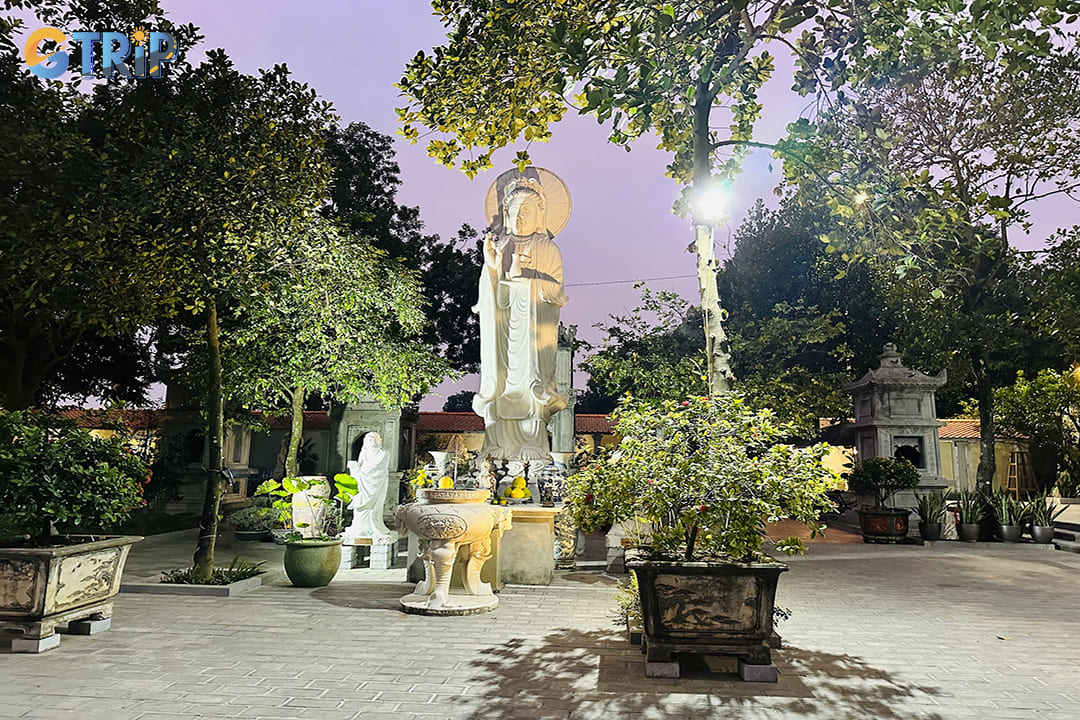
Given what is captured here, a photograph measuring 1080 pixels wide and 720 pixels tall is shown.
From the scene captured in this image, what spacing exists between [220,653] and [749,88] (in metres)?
5.54

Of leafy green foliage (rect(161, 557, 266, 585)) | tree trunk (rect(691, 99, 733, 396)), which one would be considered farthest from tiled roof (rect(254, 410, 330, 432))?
tree trunk (rect(691, 99, 733, 396))

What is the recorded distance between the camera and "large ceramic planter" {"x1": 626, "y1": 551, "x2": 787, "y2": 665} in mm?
4172

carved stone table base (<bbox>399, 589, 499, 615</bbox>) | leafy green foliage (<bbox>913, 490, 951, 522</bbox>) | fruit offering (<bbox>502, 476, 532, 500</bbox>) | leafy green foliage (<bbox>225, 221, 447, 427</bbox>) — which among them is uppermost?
leafy green foliage (<bbox>225, 221, 447, 427</bbox>)

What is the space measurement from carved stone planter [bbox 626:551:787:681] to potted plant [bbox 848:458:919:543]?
951cm

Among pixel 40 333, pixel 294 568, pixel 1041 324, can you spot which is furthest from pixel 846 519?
pixel 40 333

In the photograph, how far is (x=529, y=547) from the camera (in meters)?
7.61

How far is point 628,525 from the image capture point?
8.63m

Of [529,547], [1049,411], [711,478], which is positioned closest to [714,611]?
[711,478]

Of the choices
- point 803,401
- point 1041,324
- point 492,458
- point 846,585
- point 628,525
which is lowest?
point 846,585

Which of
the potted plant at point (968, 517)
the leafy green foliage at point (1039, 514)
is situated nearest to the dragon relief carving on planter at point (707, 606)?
the potted plant at point (968, 517)

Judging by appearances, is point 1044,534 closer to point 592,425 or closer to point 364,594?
point 364,594

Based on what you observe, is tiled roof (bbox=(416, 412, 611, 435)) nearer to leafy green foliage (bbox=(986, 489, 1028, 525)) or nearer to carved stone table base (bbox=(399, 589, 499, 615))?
leafy green foliage (bbox=(986, 489, 1028, 525))

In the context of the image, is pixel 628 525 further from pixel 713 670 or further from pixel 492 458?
pixel 713 670

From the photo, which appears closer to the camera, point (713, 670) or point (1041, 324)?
point (713, 670)
